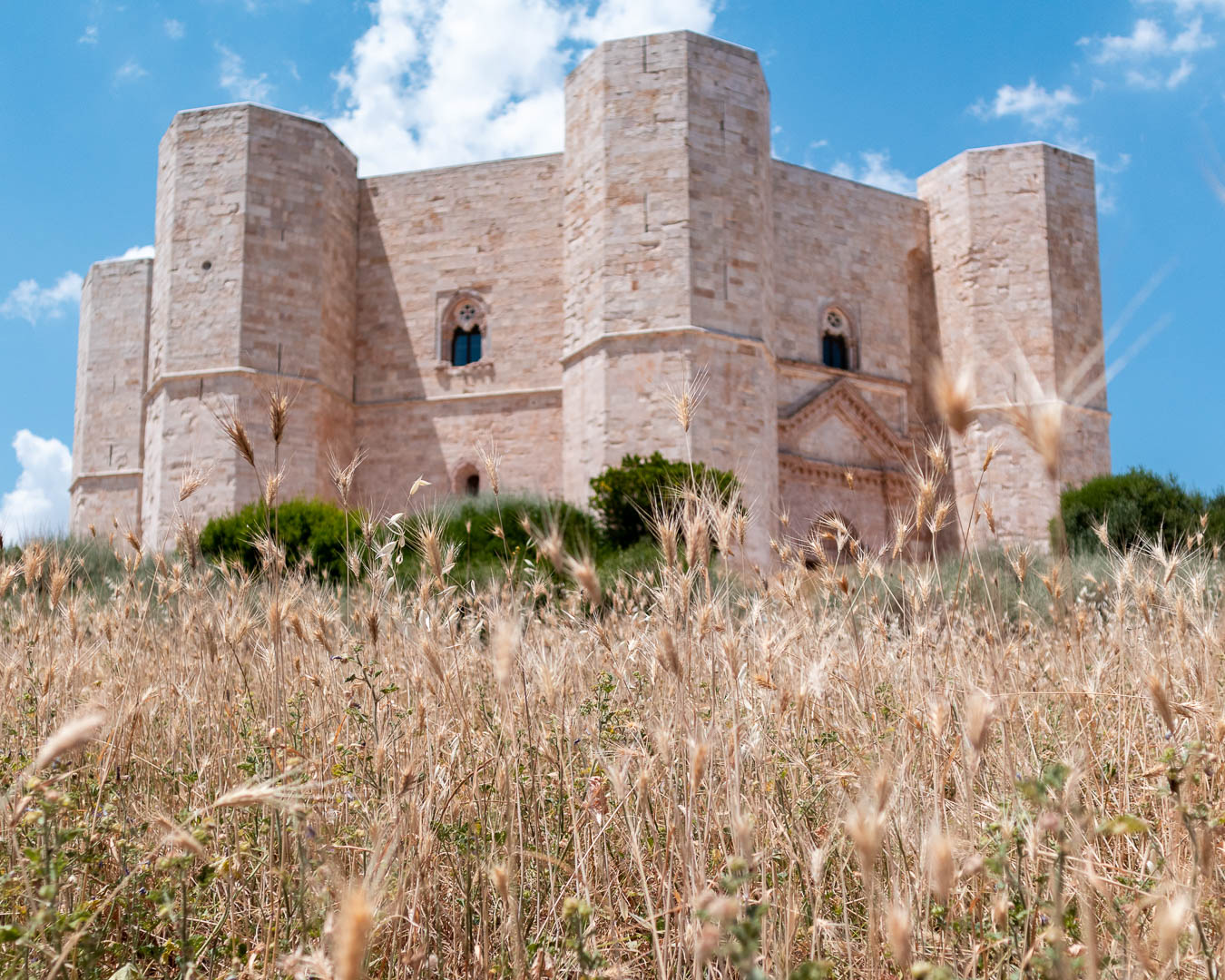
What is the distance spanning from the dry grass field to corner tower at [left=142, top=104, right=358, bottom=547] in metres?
13.6

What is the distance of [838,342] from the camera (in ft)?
63.1

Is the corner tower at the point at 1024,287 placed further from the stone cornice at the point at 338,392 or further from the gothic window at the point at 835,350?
the stone cornice at the point at 338,392

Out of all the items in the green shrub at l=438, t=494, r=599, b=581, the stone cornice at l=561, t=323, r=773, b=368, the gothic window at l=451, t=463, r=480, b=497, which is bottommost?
the green shrub at l=438, t=494, r=599, b=581

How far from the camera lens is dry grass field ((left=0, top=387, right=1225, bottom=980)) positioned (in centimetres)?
147

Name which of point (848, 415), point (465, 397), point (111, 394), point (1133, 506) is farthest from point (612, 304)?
point (111, 394)

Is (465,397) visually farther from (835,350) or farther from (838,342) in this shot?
(838,342)

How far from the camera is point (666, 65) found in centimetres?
1555

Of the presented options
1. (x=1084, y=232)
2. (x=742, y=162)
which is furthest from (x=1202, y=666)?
(x=1084, y=232)

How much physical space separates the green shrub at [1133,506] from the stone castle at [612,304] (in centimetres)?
259

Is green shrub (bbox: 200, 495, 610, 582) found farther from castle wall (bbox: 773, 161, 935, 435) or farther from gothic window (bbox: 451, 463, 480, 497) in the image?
castle wall (bbox: 773, 161, 935, 435)

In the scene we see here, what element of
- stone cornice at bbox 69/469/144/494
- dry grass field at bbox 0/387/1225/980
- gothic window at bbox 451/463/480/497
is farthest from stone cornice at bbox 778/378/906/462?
dry grass field at bbox 0/387/1225/980

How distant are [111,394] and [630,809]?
22.7 meters

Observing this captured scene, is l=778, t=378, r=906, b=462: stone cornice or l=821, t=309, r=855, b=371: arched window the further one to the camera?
l=821, t=309, r=855, b=371: arched window

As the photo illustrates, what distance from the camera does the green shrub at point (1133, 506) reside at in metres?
12.4
